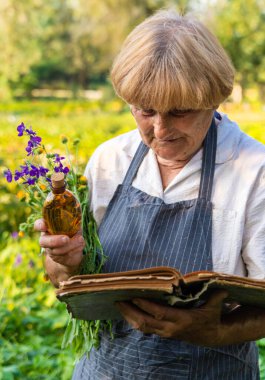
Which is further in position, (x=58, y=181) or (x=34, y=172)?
(x=34, y=172)

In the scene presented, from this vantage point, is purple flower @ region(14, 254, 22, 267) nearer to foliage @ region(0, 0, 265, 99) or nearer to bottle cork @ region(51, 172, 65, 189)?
bottle cork @ region(51, 172, 65, 189)

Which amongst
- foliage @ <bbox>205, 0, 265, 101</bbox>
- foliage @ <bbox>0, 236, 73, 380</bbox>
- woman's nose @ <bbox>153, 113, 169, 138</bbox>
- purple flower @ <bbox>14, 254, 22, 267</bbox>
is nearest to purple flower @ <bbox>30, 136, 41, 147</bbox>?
woman's nose @ <bbox>153, 113, 169, 138</bbox>

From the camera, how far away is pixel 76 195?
5.64ft

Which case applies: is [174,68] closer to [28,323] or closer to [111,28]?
[28,323]

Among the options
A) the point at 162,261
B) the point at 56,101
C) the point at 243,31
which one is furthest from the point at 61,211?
the point at 56,101

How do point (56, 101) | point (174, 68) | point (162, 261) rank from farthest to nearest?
point (56, 101) → point (162, 261) → point (174, 68)

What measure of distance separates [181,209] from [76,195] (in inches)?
12.0

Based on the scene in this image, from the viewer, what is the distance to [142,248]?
1.64 meters

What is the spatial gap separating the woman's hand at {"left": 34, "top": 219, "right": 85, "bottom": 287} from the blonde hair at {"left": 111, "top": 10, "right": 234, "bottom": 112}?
396mm

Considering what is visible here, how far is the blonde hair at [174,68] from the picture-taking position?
4.88 feet

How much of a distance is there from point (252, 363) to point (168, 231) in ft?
1.47

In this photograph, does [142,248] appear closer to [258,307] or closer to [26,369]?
→ [258,307]

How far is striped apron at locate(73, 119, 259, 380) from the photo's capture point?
159 centimetres

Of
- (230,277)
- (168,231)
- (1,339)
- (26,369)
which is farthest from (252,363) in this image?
(1,339)
